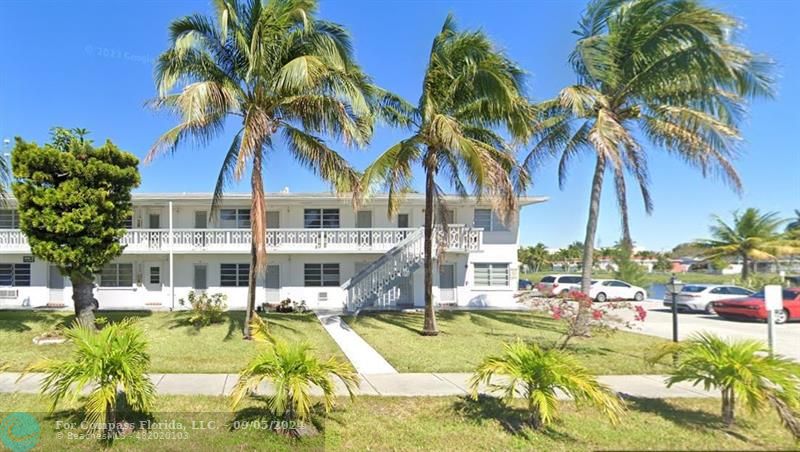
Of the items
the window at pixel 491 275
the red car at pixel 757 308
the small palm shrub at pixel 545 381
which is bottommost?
the red car at pixel 757 308

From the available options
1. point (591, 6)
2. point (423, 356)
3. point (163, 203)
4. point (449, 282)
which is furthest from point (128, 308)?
point (591, 6)

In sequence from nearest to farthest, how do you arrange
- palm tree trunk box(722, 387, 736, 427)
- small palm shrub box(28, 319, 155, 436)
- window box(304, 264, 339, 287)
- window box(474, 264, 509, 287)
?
small palm shrub box(28, 319, 155, 436) → palm tree trunk box(722, 387, 736, 427) → window box(304, 264, 339, 287) → window box(474, 264, 509, 287)

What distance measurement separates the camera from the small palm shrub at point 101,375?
16.4ft

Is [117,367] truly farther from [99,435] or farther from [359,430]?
[359,430]

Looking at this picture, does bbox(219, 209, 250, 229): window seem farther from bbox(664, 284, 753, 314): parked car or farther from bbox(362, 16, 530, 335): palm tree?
bbox(664, 284, 753, 314): parked car

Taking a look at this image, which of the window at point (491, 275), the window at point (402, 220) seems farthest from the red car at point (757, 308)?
the window at point (402, 220)

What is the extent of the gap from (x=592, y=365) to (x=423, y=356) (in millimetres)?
3612

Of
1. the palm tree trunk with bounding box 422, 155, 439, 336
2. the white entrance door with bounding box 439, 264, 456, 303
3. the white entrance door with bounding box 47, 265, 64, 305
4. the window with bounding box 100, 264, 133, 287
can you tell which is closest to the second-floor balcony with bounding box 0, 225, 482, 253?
the window with bounding box 100, 264, 133, 287

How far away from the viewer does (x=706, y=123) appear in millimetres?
12055

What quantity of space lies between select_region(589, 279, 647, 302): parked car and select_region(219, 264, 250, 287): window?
19182 mm

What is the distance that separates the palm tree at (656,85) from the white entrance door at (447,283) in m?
8.39

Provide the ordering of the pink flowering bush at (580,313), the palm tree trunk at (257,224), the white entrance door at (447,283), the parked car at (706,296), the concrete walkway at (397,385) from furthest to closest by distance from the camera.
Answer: the parked car at (706,296) < the white entrance door at (447,283) < the palm tree trunk at (257,224) < the pink flowering bush at (580,313) < the concrete walkway at (397,385)

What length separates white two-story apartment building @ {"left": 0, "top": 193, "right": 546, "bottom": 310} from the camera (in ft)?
64.1

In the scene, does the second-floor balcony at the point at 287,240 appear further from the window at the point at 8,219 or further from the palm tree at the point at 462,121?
the palm tree at the point at 462,121
